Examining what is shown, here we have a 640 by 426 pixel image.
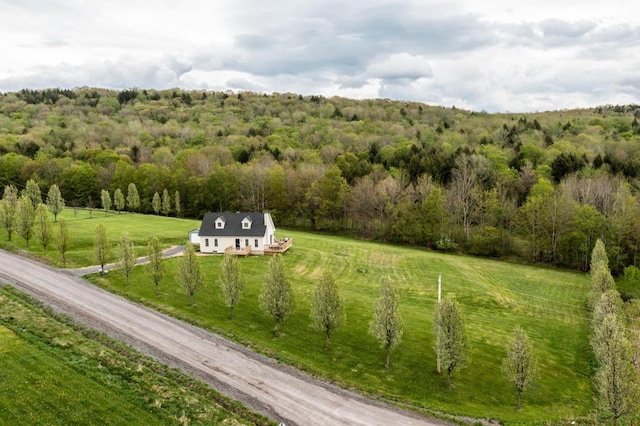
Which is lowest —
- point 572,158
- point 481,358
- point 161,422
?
point 481,358

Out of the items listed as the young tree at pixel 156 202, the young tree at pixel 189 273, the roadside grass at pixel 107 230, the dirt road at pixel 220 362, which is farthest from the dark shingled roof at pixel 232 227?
the young tree at pixel 156 202

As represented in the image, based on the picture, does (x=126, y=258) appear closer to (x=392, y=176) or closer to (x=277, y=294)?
(x=277, y=294)

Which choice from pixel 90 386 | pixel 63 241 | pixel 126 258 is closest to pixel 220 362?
pixel 90 386

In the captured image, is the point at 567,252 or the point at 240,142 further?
the point at 240,142

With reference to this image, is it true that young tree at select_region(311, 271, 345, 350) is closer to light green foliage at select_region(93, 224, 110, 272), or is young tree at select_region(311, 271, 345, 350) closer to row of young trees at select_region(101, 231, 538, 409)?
row of young trees at select_region(101, 231, 538, 409)

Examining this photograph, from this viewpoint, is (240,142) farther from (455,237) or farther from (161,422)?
(161,422)

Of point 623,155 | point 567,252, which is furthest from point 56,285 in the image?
point 623,155

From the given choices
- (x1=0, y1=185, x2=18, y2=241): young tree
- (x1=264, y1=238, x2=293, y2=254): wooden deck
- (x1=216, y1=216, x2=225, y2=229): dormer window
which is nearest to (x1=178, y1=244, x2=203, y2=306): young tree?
(x1=216, y1=216, x2=225, y2=229): dormer window
